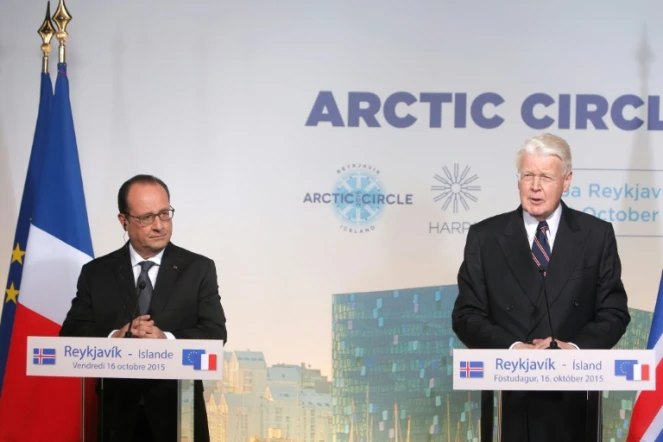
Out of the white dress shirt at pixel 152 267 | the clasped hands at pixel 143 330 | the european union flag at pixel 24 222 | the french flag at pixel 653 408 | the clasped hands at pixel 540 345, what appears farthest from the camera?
the european union flag at pixel 24 222

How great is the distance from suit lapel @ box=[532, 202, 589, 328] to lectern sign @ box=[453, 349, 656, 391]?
0.34m

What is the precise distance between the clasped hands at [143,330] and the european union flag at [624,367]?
1.41 meters

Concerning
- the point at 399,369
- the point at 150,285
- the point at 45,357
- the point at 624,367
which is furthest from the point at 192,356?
the point at 399,369

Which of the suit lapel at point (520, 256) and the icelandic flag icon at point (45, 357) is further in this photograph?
the suit lapel at point (520, 256)


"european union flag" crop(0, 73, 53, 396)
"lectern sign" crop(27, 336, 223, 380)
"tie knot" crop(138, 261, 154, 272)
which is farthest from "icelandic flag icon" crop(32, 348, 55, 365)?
"european union flag" crop(0, 73, 53, 396)

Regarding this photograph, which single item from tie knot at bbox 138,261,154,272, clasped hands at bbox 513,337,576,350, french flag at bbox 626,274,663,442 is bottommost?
A: french flag at bbox 626,274,663,442

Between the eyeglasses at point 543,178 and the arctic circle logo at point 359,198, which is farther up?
the arctic circle logo at point 359,198

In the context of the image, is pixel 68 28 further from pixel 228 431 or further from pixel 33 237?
pixel 228 431

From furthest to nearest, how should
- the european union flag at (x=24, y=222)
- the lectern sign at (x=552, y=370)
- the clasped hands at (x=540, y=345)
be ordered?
the european union flag at (x=24, y=222) < the clasped hands at (x=540, y=345) < the lectern sign at (x=552, y=370)

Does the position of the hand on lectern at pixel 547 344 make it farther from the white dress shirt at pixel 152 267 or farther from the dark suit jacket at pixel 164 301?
the white dress shirt at pixel 152 267

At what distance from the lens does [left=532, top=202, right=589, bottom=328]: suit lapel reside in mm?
2891

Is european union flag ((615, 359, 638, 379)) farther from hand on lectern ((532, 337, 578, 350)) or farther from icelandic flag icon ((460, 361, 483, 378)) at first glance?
icelandic flag icon ((460, 361, 483, 378))

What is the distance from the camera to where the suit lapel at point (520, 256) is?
2.91 metres

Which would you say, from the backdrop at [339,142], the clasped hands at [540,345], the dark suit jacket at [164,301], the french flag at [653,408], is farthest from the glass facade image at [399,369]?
the clasped hands at [540,345]
